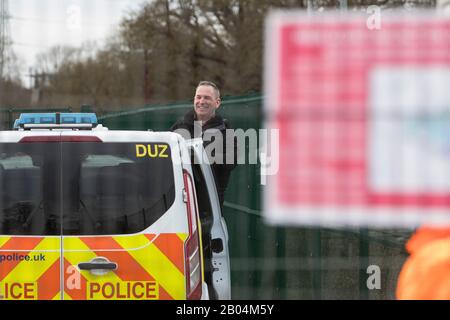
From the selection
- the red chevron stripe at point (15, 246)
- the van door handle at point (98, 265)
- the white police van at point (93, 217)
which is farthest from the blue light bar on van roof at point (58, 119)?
the van door handle at point (98, 265)

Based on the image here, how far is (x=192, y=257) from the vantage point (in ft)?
14.4

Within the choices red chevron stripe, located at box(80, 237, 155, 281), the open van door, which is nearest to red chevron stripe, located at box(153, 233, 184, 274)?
red chevron stripe, located at box(80, 237, 155, 281)

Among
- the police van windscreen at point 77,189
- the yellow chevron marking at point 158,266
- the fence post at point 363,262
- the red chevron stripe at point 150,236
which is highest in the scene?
the police van windscreen at point 77,189

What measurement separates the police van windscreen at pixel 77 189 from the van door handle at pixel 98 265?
14 cm

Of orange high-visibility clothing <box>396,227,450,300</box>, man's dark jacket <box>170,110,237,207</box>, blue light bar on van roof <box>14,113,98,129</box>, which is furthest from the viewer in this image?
man's dark jacket <box>170,110,237,207</box>

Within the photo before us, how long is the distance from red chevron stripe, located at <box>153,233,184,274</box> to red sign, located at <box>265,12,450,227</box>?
3037mm

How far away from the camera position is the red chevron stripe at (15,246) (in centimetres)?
416

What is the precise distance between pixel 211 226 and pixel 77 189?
→ 1.18 meters

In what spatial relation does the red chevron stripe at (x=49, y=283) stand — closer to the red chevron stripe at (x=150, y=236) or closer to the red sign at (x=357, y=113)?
the red chevron stripe at (x=150, y=236)

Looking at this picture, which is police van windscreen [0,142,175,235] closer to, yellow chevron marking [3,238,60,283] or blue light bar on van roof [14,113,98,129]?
yellow chevron marking [3,238,60,283]

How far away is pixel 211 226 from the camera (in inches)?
205

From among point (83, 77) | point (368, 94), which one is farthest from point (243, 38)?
point (83, 77)

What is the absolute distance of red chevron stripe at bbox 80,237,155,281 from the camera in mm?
4164
